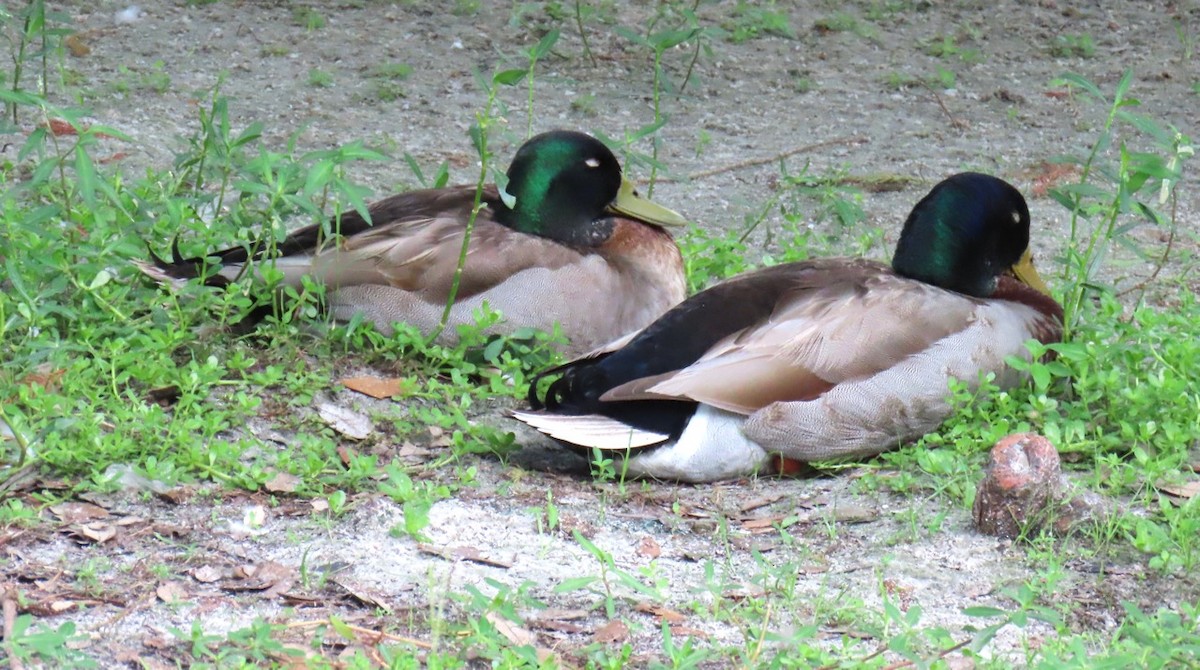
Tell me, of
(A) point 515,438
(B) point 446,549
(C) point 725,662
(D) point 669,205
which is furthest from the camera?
(D) point 669,205

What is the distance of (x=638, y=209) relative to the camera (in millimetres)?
5836

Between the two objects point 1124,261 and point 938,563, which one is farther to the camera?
point 1124,261

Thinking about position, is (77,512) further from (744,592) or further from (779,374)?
(779,374)

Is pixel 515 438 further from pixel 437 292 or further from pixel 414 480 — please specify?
pixel 437 292

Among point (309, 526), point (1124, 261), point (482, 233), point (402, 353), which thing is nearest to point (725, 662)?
point (309, 526)

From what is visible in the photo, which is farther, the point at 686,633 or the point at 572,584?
the point at 686,633

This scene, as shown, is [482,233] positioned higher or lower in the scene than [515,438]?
higher

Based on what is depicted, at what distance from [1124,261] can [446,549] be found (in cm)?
376

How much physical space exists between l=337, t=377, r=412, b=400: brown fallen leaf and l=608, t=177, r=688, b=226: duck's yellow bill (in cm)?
135

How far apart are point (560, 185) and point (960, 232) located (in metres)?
1.48

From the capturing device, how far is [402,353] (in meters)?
5.05

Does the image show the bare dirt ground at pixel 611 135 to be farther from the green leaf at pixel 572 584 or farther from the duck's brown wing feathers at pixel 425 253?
the duck's brown wing feathers at pixel 425 253

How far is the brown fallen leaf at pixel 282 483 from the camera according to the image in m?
3.98

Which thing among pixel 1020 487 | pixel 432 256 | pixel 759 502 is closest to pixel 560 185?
pixel 432 256
